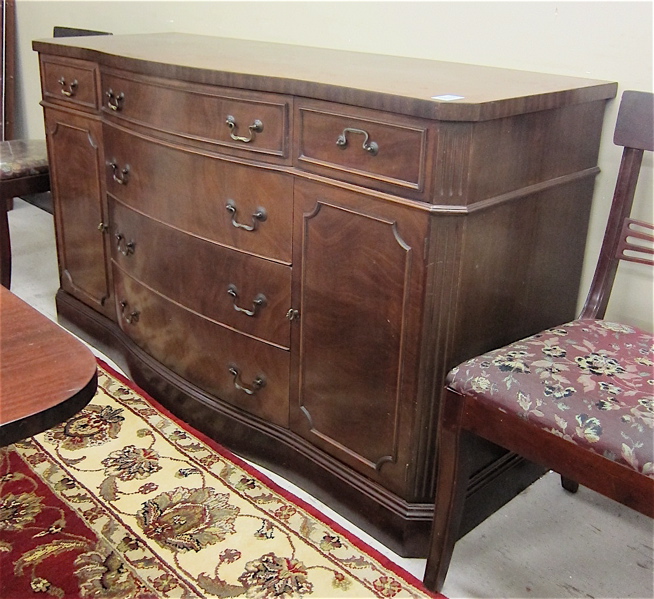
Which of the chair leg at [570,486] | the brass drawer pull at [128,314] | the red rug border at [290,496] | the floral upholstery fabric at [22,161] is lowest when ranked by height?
the red rug border at [290,496]

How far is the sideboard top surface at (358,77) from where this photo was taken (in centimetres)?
130

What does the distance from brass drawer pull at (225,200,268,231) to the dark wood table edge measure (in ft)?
2.31

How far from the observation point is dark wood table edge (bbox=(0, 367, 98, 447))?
93cm

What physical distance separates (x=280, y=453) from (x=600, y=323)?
0.81 meters

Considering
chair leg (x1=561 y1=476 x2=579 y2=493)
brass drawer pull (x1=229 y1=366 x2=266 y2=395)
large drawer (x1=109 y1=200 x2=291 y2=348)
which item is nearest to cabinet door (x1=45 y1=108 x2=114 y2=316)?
large drawer (x1=109 y1=200 x2=291 y2=348)

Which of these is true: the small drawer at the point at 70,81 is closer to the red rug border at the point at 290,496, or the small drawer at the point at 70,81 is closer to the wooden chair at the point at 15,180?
the wooden chair at the point at 15,180

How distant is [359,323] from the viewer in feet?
4.99

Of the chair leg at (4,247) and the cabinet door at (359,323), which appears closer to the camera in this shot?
the cabinet door at (359,323)

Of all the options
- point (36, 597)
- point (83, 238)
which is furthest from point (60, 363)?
point (83, 238)

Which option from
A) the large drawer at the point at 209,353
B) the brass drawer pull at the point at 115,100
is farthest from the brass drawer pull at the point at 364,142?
the brass drawer pull at the point at 115,100

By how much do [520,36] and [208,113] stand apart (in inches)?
29.5

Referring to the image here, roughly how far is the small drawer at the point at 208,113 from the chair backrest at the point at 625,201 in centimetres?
69

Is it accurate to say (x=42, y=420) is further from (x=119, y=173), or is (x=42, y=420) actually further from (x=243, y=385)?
(x=119, y=173)

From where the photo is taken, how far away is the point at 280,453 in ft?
5.92
